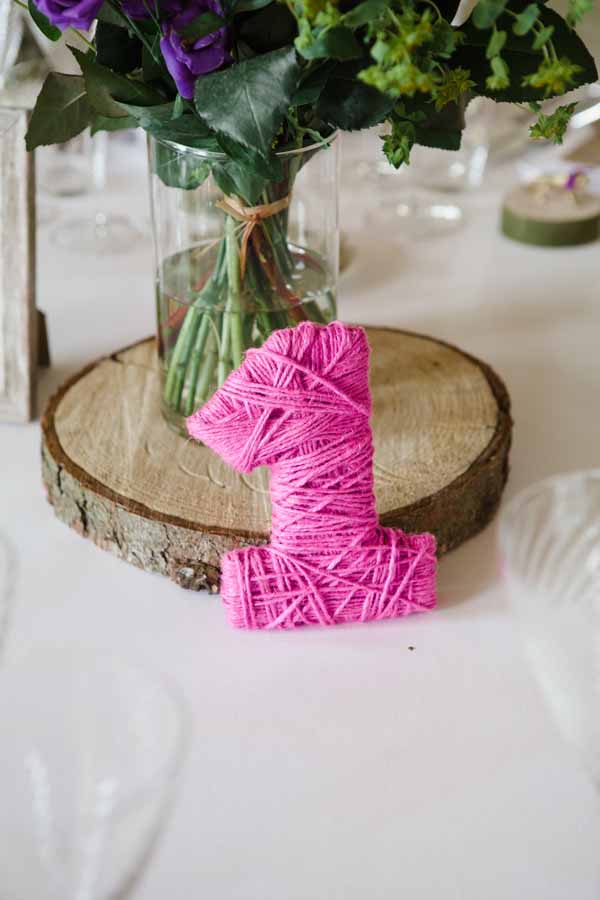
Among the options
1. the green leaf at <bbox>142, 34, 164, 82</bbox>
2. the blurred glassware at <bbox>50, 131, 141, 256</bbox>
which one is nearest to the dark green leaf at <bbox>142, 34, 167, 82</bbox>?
the green leaf at <bbox>142, 34, 164, 82</bbox>

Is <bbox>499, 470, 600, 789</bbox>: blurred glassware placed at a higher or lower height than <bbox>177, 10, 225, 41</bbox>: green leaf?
lower

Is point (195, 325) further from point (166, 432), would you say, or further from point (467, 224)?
point (467, 224)

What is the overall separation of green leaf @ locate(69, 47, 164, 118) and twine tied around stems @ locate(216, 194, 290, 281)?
9cm

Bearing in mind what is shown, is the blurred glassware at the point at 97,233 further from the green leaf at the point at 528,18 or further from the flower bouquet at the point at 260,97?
the green leaf at the point at 528,18

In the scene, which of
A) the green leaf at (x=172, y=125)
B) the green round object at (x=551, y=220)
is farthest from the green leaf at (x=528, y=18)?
the green round object at (x=551, y=220)

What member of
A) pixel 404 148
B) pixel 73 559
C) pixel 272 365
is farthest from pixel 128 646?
pixel 404 148

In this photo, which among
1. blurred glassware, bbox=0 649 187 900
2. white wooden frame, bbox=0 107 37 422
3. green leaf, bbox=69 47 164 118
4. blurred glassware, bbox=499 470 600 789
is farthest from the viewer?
white wooden frame, bbox=0 107 37 422

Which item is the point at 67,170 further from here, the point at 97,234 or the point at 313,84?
the point at 313,84

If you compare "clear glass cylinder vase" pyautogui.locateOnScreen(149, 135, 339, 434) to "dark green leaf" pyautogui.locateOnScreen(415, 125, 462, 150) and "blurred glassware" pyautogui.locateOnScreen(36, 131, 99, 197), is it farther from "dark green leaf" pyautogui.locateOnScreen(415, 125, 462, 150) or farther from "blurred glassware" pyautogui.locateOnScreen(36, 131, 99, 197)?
"blurred glassware" pyautogui.locateOnScreen(36, 131, 99, 197)

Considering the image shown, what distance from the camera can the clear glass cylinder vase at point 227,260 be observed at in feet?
2.45

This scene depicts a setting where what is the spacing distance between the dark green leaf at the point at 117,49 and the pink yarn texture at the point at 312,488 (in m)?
0.20

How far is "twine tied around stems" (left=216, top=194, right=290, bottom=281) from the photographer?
0.74m

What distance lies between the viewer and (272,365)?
0.66 metres

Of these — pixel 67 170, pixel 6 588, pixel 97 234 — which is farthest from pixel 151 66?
pixel 67 170
